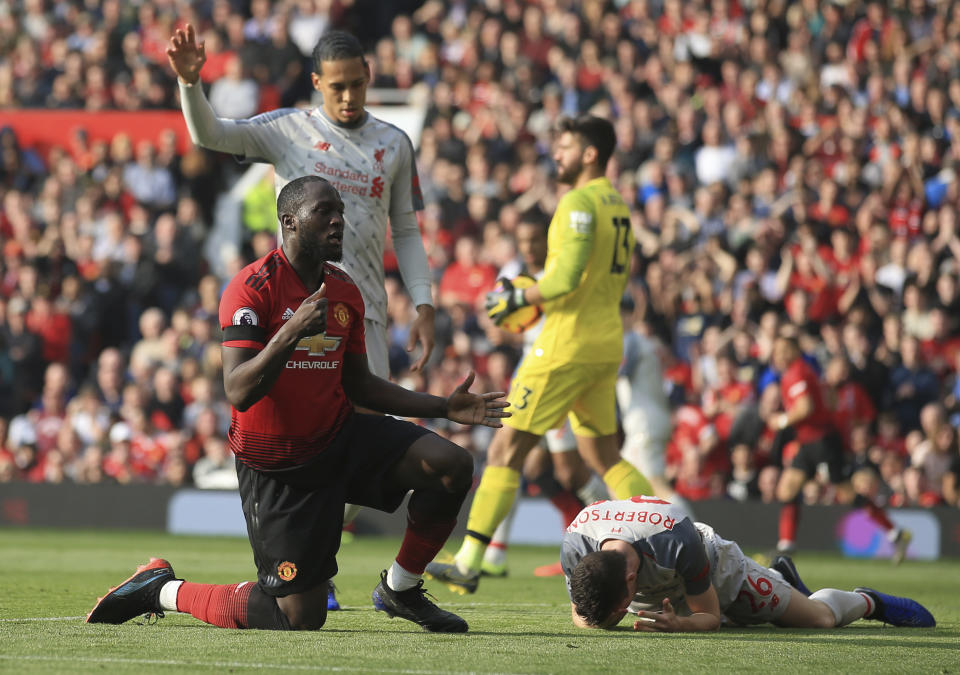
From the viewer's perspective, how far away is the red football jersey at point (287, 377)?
17.9ft

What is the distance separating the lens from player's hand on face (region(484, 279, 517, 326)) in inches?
321

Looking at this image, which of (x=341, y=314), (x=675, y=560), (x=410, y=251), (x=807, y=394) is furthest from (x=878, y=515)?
(x=341, y=314)

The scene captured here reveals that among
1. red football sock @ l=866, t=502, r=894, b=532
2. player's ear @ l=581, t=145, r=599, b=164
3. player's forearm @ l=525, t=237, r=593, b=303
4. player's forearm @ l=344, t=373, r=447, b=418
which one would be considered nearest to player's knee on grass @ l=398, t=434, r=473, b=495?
player's forearm @ l=344, t=373, r=447, b=418

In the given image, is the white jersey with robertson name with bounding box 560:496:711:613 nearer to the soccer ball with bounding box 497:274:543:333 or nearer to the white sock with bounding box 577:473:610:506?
the soccer ball with bounding box 497:274:543:333

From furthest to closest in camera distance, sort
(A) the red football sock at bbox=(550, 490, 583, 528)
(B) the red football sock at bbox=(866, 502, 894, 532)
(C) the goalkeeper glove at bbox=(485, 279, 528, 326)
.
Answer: (B) the red football sock at bbox=(866, 502, 894, 532), (A) the red football sock at bbox=(550, 490, 583, 528), (C) the goalkeeper glove at bbox=(485, 279, 528, 326)

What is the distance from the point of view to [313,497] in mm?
5664

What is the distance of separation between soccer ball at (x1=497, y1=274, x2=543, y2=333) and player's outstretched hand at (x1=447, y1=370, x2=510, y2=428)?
9.01ft

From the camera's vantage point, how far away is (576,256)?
7902mm

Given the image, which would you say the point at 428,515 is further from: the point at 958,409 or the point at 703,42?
the point at 703,42

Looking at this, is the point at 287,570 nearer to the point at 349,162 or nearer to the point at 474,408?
the point at 474,408

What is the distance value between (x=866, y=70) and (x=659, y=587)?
12144mm

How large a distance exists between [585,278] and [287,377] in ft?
9.61

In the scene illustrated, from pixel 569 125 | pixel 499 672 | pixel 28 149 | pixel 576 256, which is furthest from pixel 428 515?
pixel 28 149

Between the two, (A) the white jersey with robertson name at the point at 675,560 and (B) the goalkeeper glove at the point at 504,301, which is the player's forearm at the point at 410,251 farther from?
(A) the white jersey with robertson name at the point at 675,560
